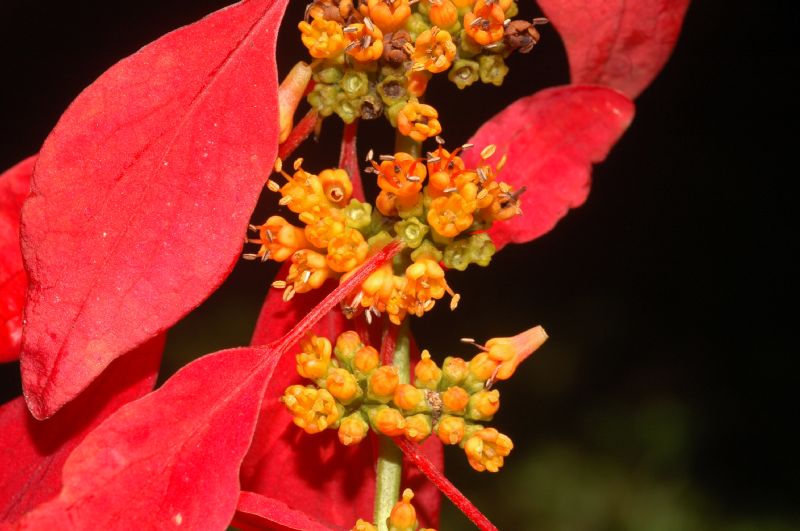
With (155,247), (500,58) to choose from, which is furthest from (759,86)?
(155,247)

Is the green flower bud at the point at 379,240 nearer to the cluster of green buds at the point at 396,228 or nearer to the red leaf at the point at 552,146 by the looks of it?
the cluster of green buds at the point at 396,228

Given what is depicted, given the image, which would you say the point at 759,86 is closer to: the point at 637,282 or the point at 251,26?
the point at 637,282

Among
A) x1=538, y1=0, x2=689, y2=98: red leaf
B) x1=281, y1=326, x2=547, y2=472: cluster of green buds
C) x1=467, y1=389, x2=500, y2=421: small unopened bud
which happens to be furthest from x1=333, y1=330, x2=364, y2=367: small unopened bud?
x1=538, y1=0, x2=689, y2=98: red leaf

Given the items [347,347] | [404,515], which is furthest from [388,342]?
[404,515]

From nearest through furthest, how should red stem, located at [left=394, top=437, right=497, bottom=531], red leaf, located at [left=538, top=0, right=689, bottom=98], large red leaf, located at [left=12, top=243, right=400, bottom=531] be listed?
large red leaf, located at [left=12, top=243, right=400, bottom=531] < red stem, located at [left=394, top=437, right=497, bottom=531] < red leaf, located at [left=538, top=0, right=689, bottom=98]

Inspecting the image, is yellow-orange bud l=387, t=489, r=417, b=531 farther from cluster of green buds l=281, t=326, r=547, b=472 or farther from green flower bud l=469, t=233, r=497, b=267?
green flower bud l=469, t=233, r=497, b=267

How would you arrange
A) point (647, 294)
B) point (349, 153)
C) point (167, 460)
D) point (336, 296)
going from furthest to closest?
point (647, 294), point (349, 153), point (336, 296), point (167, 460)

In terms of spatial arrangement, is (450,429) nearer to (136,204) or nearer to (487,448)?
(487,448)
